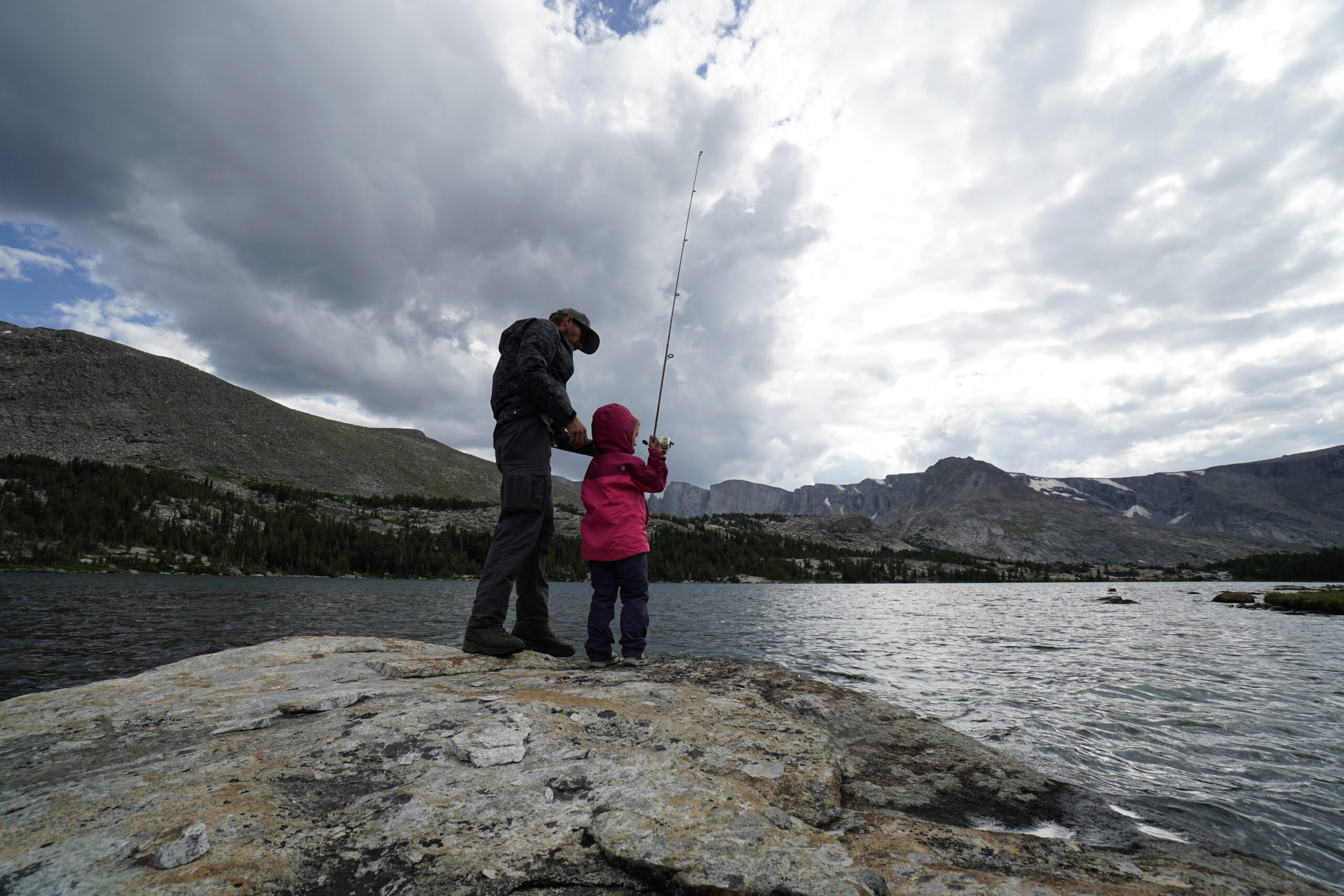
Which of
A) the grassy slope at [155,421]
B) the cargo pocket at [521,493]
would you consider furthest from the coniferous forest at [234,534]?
the cargo pocket at [521,493]

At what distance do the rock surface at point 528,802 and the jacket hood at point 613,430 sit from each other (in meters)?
3.46

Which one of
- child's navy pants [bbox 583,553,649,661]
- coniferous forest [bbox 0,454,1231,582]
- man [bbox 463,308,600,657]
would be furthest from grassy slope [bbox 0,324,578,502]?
child's navy pants [bbox 583,553,649,661]

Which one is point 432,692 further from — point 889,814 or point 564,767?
point 889,814

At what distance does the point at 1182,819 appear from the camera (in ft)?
14.7

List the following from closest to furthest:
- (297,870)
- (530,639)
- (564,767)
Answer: (297,870), (564,767), (530,639)

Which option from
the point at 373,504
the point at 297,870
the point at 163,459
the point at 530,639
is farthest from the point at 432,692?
the point at 163,459

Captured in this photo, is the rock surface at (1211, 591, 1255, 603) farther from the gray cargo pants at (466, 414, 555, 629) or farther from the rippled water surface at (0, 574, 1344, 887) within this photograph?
the gray cargo pants at (466, 414, 555, 629)

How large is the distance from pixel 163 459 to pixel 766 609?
151 meters

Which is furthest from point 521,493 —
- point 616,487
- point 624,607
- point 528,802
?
point 528,802

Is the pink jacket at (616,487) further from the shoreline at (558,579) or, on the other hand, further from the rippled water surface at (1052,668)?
the shoreline at (558,579)

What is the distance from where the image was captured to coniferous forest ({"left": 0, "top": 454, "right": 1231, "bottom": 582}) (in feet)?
215

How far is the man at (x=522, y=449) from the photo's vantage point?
6645 mm

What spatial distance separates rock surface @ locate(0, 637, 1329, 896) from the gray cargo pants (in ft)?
5.45

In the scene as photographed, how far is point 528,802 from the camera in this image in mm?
2637
